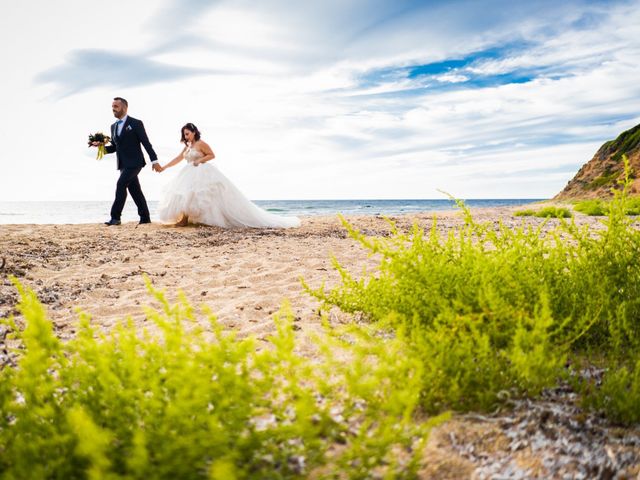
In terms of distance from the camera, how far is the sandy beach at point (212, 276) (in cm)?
219

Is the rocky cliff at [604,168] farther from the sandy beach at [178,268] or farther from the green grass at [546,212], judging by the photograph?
the sandy beach at [178,268]

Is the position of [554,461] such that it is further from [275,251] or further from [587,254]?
[275,251]

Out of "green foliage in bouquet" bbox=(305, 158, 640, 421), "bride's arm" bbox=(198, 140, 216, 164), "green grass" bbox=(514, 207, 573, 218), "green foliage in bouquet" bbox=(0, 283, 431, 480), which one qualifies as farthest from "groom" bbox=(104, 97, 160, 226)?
"green foliage in bouquet" bbox=(0, 283, 431, 480)

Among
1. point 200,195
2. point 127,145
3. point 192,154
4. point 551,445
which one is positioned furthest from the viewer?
point 127,145

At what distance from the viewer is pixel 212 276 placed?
234 inches

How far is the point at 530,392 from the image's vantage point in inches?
93.9

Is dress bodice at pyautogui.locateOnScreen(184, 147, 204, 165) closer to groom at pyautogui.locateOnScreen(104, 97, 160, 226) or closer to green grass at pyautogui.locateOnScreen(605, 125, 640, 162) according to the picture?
groom at pyautogui.locateOnScreen(104, 97, 160, 226)

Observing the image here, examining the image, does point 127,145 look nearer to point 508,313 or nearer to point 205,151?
point 205,151

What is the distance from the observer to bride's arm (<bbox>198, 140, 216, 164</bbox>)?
11.8 m

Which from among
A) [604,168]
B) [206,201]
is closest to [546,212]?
[206,201]

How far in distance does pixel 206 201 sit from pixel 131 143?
2.48 m

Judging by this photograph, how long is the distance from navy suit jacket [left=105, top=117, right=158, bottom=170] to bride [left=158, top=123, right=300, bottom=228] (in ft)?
2.21

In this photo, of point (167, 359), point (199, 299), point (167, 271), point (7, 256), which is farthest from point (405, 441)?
point (7, 256)

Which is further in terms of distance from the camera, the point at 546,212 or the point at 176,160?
the point at 546,212
